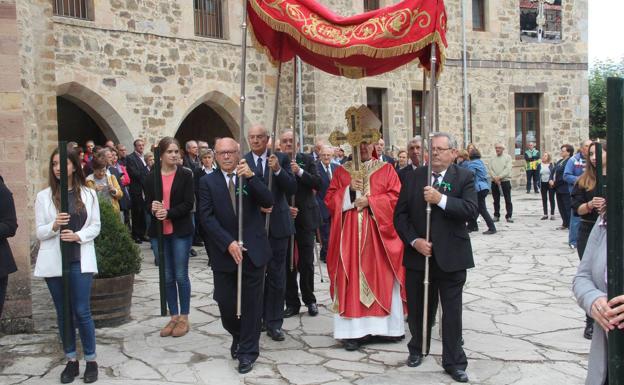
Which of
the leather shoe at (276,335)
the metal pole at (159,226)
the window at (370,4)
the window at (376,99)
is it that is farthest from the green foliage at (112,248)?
the window at (370,4)

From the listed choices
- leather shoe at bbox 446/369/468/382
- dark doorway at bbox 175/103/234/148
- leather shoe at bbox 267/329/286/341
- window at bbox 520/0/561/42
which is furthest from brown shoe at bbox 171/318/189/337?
window at bbox 520/0/561/42

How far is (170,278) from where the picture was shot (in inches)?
253

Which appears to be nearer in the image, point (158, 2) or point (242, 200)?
point (242, 200)

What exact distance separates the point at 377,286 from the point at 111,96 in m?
10.3

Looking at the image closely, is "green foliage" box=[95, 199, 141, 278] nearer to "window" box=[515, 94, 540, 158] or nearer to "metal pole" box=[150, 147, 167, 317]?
"metal pole" box=[150, 147, 167, 317]

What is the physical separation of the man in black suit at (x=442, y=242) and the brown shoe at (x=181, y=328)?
221 centimetres

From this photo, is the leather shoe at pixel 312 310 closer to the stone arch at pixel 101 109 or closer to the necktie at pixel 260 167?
the necktie at pixel 260 167

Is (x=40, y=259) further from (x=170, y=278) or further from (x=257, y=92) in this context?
(x=257, y=92)

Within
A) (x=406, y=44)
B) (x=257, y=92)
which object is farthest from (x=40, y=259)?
(x=257, y=92)

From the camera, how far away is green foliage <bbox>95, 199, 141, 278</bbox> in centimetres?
652

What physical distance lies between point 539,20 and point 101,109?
1558 cm

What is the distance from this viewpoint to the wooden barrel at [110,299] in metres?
6.56

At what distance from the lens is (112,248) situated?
21.5 ft

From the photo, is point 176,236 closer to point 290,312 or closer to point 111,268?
point 111,268
